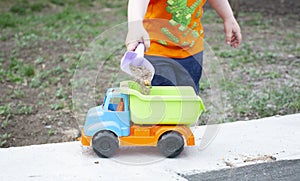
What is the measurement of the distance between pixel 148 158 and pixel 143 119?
224 millimetres

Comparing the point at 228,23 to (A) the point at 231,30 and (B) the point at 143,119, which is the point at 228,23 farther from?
(B) the point at 143,119

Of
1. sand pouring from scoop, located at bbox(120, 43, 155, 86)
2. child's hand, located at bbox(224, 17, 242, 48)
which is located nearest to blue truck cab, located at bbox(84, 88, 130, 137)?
sand pouring from scoop, located at bbox(120, 43, 155, 86)

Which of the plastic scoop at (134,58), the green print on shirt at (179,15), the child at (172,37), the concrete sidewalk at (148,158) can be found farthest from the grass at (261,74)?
the plastic scoop at (134,58)

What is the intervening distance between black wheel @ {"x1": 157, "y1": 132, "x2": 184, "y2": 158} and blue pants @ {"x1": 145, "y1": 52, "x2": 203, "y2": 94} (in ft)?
1.06

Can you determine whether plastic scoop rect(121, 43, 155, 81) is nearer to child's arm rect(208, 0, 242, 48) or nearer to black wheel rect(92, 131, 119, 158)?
black wheel rect(92, 131, 119, 158)

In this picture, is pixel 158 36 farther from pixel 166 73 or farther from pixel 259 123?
pixel 259 123

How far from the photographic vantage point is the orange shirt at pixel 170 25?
9.11 ft

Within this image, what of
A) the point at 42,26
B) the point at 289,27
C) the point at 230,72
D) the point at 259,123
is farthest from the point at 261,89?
the point at 42,26

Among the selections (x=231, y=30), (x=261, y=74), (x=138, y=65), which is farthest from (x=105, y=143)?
(x=261, y=74)

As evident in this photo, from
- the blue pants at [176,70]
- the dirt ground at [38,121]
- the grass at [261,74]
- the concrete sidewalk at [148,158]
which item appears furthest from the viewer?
the grass at [261,74]

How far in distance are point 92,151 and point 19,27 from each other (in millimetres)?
4554

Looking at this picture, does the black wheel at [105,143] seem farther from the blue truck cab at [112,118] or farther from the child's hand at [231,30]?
the child's hand at [231,30]

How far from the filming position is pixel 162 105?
2518 mm

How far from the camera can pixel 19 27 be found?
7.00 meters
